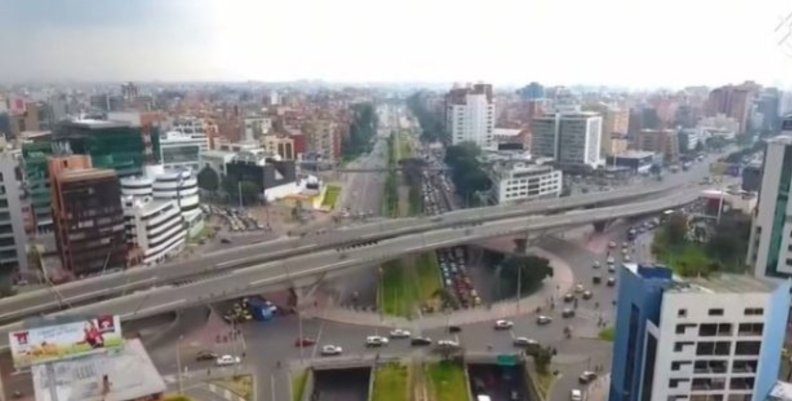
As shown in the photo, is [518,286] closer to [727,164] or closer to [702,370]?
[702,370]

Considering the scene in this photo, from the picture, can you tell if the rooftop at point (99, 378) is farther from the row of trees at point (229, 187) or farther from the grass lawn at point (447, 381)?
the row of trees at point (229, 187)

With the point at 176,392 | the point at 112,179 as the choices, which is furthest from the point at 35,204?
the point at 176,392

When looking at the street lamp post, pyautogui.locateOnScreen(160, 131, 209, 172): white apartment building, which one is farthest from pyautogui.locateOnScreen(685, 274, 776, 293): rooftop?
pyautogui.locateOnScreen(160, 131, 209, 172): white apartment building

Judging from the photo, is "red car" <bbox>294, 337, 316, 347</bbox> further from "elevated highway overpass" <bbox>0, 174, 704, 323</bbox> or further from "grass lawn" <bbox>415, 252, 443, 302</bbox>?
"elevated highway overpass" <bbox>0, 174, 704, 323</bbox>

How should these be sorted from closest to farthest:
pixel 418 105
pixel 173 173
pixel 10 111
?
pixel 173 173, pixel 10 111, pixel 418 105

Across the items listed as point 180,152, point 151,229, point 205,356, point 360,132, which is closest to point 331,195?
point 180,152
